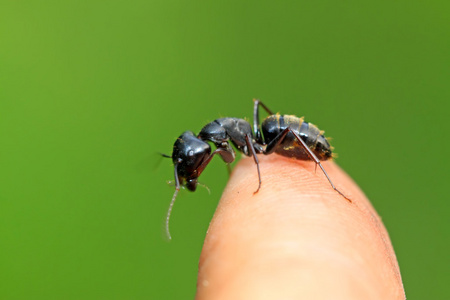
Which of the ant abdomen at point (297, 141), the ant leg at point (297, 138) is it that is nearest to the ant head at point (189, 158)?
the ant leg at point (297, 138)

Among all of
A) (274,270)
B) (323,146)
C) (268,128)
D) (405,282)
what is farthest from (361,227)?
(405,282)

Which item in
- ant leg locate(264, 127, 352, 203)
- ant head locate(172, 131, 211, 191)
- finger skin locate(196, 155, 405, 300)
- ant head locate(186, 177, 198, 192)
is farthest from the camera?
ant head locate(186, 177, 198, 192)

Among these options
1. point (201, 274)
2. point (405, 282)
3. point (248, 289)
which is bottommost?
point (405, 282)

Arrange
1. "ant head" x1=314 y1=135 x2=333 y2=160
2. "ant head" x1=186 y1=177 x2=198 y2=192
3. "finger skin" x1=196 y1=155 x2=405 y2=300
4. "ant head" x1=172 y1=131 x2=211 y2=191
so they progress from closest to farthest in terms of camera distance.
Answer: "finger skin" x1=196 y1=155 x2=405 y2=300 < "ant head" x1=172 y1=131 x2=211 y2=191 < "ant head" x1=186 y1=177 x2=198 y2=192 < "ant head" x1=314 y1=135 x2=333 y2=160

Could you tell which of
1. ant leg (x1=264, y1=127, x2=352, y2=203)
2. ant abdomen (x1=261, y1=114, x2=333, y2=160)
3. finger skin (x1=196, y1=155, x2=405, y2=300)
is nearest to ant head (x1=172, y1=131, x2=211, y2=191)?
finger skin (x1=196, y1=155, x2=405, y2=300)

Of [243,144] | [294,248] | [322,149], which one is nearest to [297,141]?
[322,149]

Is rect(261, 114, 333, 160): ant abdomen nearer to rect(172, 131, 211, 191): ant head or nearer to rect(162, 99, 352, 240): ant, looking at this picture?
rect(162, 99, 352, 240): ant

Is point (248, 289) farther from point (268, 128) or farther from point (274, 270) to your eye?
point (268, 128)

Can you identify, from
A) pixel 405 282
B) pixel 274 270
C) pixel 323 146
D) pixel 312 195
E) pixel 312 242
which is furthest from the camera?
pixel 405 282

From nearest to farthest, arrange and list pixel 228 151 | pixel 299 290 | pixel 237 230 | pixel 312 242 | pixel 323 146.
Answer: pixel 299 290
pixel 312 242
pixel 237 230
pixel 323 146
pixel 228 151
